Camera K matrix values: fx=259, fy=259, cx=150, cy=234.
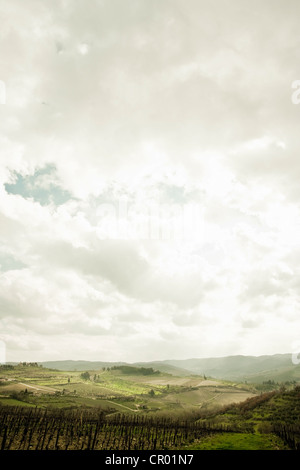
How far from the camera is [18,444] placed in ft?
163
